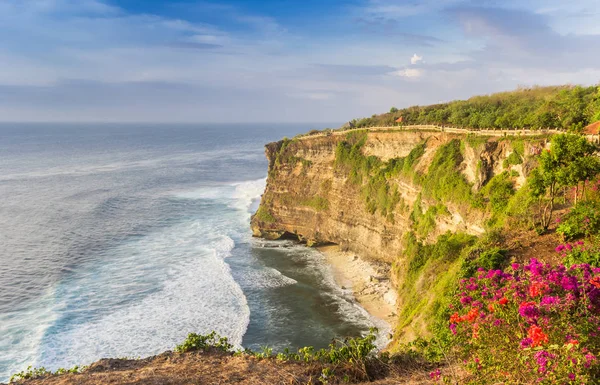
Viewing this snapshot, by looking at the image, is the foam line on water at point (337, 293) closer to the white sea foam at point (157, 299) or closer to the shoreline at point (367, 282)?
the shoreline at point (367, 282)

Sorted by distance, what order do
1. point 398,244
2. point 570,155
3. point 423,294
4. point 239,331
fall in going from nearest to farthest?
point 570,155
point 423,294
point 239,331
point 398,244

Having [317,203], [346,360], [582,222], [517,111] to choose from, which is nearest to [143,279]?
[317,203]

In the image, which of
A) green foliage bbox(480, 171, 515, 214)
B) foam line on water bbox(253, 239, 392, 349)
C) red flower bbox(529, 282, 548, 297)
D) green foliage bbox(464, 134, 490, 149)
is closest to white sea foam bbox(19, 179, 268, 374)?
foam line on water bbox(253, 239, 392, 349)

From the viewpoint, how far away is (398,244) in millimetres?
42250

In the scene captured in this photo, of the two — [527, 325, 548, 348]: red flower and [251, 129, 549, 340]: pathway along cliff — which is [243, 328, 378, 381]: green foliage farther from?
[251, 129, 549, 340]: pathway along cliff

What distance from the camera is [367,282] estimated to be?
1548 inches

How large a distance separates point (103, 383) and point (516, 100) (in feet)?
197

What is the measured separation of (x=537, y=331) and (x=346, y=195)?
134 ft

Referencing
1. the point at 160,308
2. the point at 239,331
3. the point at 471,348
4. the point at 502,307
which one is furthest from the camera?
the point at 160,308

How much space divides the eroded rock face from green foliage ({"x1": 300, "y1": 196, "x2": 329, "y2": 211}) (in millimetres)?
81

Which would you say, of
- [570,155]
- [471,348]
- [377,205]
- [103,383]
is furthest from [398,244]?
[103,383]

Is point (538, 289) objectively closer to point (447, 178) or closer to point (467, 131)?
point (447, 178)

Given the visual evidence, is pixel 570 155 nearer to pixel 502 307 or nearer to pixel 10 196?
pixel 502 307

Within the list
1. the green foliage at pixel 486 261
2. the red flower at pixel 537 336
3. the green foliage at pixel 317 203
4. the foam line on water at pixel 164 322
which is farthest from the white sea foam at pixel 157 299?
the red flower at pixel 537 336
